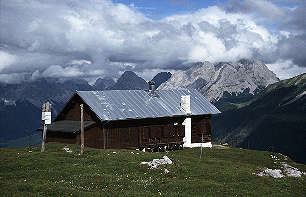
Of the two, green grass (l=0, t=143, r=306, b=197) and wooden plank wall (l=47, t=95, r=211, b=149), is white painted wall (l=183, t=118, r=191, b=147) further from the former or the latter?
green grass (l=0, t=143, r=306, b=197)

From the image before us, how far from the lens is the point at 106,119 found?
55.6 meters

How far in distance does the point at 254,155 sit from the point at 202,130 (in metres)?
11.7

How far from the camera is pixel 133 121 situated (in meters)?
59.8

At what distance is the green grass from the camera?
24.3m

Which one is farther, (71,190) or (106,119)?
(106,119)

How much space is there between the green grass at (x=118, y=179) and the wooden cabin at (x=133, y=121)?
54.7 ft

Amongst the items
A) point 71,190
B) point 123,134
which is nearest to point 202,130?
point 123,134

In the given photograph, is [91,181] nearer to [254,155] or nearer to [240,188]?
[240,188]

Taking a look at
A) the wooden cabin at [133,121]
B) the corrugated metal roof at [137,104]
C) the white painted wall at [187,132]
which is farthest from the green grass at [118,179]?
the white painted wall at [187,132]

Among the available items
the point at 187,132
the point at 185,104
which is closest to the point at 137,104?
the point at 185,104

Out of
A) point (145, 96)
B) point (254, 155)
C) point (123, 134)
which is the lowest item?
point (254, 155)

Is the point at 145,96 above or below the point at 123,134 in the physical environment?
above

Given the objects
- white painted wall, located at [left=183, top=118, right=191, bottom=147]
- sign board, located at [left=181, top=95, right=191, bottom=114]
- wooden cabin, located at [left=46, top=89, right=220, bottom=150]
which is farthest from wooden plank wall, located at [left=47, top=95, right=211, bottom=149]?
sign board, located at [left=181, top=95, right=191, bottom=114]

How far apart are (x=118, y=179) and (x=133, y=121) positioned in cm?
3113
